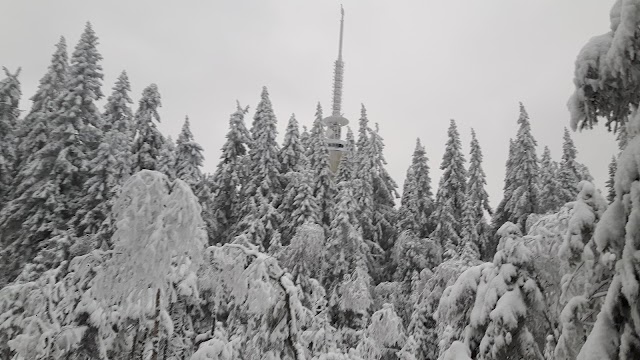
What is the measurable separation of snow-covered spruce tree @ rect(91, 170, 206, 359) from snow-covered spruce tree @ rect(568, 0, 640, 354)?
5564 mm

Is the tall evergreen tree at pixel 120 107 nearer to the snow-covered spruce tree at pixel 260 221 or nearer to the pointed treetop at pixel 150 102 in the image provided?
the pointed treetop at pixel 150 102

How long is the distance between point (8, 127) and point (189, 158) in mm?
11586

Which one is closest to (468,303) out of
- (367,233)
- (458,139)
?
(367,233)

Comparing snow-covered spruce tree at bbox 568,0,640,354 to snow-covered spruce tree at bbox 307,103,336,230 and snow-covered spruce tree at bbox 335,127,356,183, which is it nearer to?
snow-covered spruce tree at bbox 307,103,336,230

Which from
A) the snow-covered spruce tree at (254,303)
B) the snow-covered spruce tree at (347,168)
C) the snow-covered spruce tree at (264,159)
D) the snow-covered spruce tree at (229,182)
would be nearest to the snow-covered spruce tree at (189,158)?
the snow-covered spruce tree at (229,182)

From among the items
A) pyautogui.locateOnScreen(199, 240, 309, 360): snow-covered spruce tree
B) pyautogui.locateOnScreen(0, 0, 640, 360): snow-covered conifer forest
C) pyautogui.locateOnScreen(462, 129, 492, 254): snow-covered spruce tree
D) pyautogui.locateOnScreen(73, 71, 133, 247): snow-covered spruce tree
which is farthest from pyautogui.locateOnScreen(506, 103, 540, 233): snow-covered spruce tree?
pyautogui.locateOnScreen(199, 240, 309, 360): snow-covered spruce tree

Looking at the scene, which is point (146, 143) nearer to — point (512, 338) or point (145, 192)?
point (145, 192)

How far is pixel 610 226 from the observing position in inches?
162

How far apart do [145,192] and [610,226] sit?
6.23m

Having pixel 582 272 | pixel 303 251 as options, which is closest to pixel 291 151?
pixel 303 251

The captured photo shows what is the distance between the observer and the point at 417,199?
3959cm

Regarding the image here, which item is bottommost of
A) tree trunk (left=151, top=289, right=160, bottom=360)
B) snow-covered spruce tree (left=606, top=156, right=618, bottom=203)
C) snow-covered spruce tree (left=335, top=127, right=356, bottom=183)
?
tree trunk (left=151, top=289, right=160, bottom=360)

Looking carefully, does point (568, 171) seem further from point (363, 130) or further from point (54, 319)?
point (54, 319)

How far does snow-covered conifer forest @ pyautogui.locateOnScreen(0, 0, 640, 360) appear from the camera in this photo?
492cm
